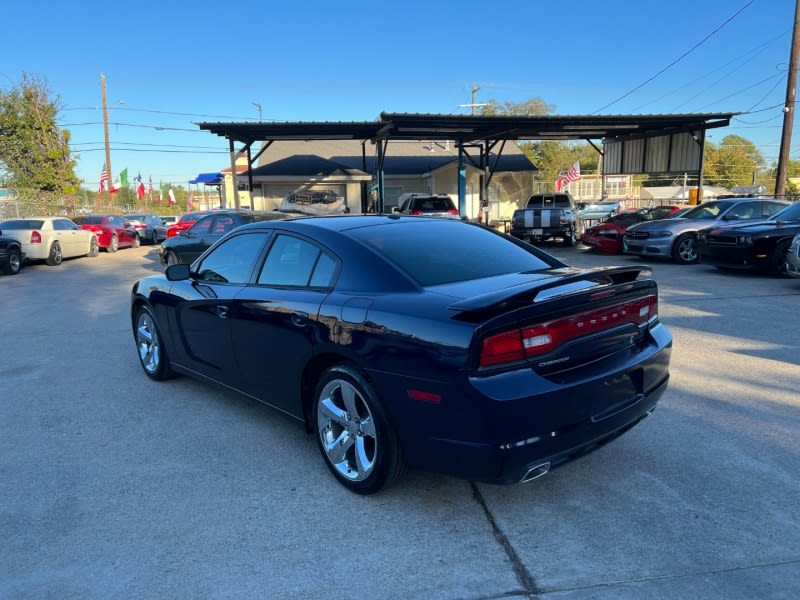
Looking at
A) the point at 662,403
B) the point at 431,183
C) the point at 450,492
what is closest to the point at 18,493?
the point at 450,492

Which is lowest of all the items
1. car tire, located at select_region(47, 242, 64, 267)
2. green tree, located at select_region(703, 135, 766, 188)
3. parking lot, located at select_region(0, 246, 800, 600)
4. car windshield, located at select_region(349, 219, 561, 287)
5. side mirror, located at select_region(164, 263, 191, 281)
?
parking lot, located at select_region(0, 246, 800, 600)

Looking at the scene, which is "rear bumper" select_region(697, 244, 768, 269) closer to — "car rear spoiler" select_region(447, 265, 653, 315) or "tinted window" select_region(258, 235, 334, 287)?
"car rear spoiler" select_region(447, 265, 653, 315)

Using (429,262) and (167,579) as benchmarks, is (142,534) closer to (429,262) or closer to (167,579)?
(167,579)

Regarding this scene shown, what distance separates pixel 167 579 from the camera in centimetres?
262

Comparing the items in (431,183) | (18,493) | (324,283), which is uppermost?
(431,183)

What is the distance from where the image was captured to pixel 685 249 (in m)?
14.1

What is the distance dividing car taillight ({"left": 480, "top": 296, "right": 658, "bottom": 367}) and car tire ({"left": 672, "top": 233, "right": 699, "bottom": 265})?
12.3 meters

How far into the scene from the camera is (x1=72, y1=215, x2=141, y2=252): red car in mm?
22484

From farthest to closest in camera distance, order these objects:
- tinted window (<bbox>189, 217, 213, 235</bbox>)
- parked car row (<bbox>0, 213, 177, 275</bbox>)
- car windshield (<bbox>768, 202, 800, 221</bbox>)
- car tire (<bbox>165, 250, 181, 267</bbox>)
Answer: parked car row (<bbox>0, 213, 177, 275</bbox>)
car tire (<bbox>165, 250, 181, 267</bbox>)
tinted window (<bbox>189, 217, 213, 235</bbox>)
car windshield (<bbox>768, 202, 800, 221</bbox>)

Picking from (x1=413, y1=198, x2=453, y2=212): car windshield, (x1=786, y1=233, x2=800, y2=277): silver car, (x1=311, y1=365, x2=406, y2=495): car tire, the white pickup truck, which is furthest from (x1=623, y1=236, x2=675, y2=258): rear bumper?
(x1=311, y1=365, x2=406, y2=495): car tire

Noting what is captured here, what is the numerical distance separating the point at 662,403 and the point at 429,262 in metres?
2.42

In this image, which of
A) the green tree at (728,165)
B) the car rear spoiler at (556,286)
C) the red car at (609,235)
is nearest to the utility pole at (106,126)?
the red car at (609,235)

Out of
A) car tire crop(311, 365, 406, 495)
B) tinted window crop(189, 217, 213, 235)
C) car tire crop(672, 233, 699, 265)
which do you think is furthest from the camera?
car tire crop(672, 233, 699, 265)

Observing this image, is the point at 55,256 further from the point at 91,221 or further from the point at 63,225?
the point at 91,221
